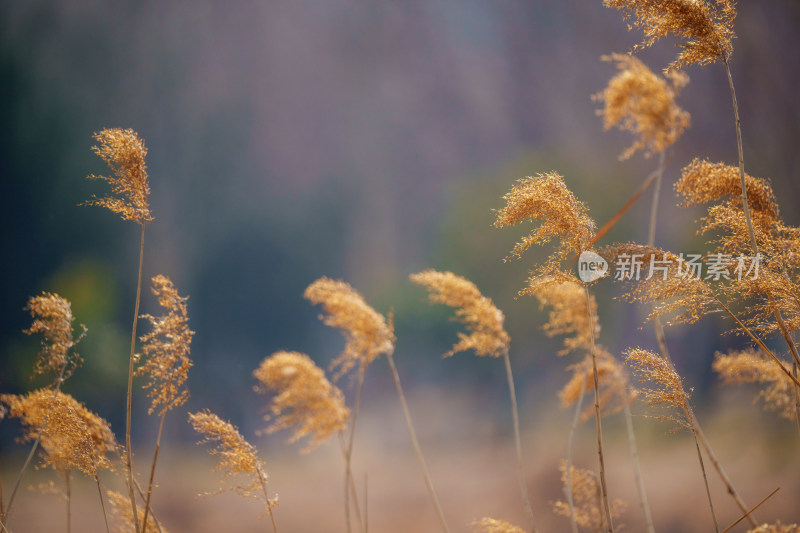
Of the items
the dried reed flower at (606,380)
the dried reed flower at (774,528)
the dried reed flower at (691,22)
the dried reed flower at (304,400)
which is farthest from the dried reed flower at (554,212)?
the dried reed flower at (606,380)

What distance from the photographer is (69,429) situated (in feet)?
8.43

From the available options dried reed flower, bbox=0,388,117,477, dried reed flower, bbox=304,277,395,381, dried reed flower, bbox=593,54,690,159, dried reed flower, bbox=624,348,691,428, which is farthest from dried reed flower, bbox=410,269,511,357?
dried reed flower, bbox=0,388,117,477

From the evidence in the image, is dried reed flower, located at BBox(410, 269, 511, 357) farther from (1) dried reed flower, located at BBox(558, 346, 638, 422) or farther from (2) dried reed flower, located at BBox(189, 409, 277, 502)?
(2) dried reed flower, located at BBox(189, 409, 277, 502)

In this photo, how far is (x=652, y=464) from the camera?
6004 millimetres

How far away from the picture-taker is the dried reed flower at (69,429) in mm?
2592

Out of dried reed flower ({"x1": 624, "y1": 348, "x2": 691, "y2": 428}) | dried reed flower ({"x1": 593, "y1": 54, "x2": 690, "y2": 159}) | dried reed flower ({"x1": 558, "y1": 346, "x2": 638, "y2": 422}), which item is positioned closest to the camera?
dried reed flower ({"x1": 593, "y1": 54, "x2": 690, "y2": 159})

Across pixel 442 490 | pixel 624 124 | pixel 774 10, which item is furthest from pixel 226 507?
pixel 774 10

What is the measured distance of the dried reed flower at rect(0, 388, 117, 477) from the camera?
2592 millimetres

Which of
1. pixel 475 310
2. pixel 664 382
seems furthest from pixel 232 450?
pixel 664 382

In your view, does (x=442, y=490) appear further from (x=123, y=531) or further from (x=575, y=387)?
(x=123, y=531)

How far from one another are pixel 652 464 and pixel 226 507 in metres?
6.18

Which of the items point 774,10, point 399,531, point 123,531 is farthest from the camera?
point 774,10

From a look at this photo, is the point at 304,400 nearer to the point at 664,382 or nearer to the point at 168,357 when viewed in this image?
the point at 168,357

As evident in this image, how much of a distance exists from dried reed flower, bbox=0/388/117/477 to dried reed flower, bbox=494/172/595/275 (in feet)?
10.1
